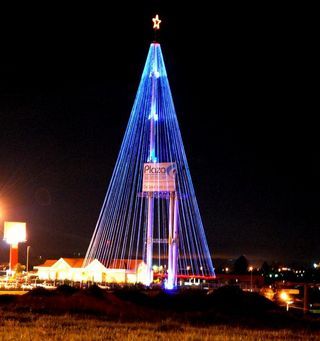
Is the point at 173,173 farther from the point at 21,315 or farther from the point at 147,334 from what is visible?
the point at 147,334

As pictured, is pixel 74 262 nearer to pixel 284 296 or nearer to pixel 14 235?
pixel 14 235

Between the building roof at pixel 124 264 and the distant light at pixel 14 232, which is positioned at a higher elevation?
the distant light at pixel 14 232

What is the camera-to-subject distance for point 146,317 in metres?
23.8

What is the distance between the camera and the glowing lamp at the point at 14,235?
5612 centimetres

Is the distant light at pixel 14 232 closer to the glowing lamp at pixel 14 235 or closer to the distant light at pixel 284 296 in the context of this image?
the glowing lamp at pixel 14 235

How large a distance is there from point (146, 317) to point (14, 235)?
114 ft

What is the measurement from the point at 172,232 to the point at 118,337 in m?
29.2

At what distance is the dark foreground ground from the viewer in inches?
698

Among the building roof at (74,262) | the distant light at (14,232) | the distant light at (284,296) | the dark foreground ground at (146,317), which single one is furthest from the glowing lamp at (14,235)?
the dark foreground ground at (146,317)

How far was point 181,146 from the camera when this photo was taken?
42125 mm

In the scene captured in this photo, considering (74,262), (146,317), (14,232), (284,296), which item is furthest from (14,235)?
(146,317)

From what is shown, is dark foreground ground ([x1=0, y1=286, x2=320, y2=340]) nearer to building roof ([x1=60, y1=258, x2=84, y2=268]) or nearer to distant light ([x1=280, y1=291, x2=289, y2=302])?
distant light ([x1=280, y1=291, x2=289, y2=302])

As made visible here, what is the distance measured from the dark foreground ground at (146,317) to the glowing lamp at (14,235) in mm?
26365

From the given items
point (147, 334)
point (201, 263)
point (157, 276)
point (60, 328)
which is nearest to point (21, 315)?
point (60, 328)
